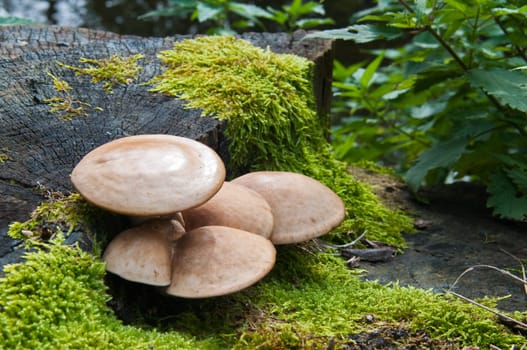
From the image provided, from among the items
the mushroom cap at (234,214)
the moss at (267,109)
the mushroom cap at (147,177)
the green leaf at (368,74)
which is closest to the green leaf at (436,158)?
the moss at (267,109)

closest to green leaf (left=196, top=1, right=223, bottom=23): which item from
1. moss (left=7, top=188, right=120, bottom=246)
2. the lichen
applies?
the lichen

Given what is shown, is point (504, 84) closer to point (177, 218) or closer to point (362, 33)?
point (362, 33)

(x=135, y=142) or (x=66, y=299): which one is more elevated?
(x=135, y=142)

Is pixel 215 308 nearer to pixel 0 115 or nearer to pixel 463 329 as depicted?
pixel 463 329

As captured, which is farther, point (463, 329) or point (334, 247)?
point (334, 247)

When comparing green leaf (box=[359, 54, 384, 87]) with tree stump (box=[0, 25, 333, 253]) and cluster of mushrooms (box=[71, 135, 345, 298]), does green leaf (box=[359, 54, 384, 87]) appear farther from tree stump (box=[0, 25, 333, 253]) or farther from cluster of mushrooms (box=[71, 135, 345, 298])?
cluster of mushrooms (box=[71, 135, 345, 298])

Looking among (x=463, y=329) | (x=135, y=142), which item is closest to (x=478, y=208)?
(x=463, y=329)
